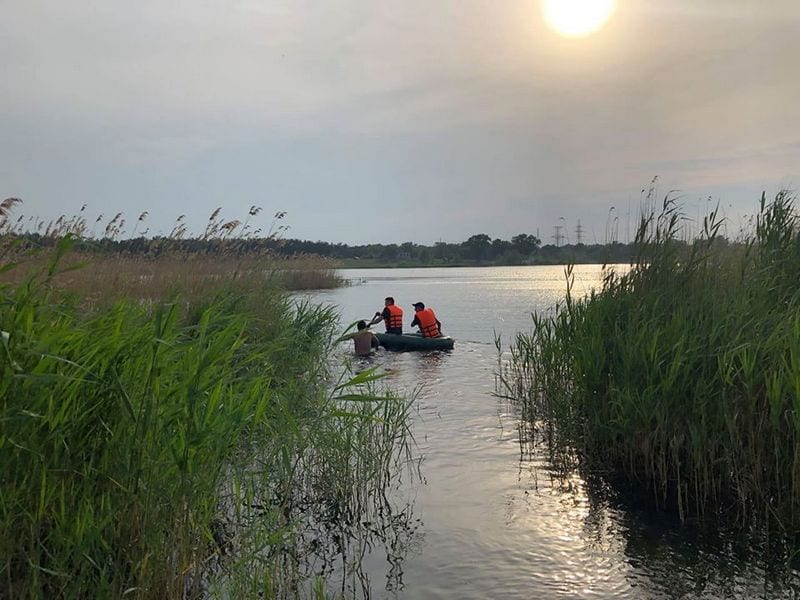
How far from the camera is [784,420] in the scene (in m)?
5.23

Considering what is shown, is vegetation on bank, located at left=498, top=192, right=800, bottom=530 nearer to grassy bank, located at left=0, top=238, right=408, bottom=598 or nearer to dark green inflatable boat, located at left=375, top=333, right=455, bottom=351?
grassy bank, located at left=0, top=238, right=408, bottom=598

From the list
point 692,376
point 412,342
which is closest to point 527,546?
point 692,376

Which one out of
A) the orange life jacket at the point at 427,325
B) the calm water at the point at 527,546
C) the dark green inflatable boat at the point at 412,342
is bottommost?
the calm water at the point at 527,546

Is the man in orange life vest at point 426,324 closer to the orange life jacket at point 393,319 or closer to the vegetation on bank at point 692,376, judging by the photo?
the orange life jacket at point 393,319

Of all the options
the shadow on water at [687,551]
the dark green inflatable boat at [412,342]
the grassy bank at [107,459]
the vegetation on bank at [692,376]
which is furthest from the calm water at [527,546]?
the dark green inflatable boat at [412,342]

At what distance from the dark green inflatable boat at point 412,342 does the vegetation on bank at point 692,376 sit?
8.03m

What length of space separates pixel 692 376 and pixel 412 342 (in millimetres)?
10870

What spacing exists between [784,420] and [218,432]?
439 cm

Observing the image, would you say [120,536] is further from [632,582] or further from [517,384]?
[517,384]

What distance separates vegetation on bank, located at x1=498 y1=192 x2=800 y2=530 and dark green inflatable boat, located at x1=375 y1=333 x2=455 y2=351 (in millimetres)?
8034

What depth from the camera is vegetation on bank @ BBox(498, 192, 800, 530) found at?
5.20 meters

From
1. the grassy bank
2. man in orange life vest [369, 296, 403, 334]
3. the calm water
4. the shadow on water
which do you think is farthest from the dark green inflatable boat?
the grassy bank

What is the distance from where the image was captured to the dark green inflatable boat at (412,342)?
53.0ft

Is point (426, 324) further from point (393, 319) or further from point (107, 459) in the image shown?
point (107, 459)
